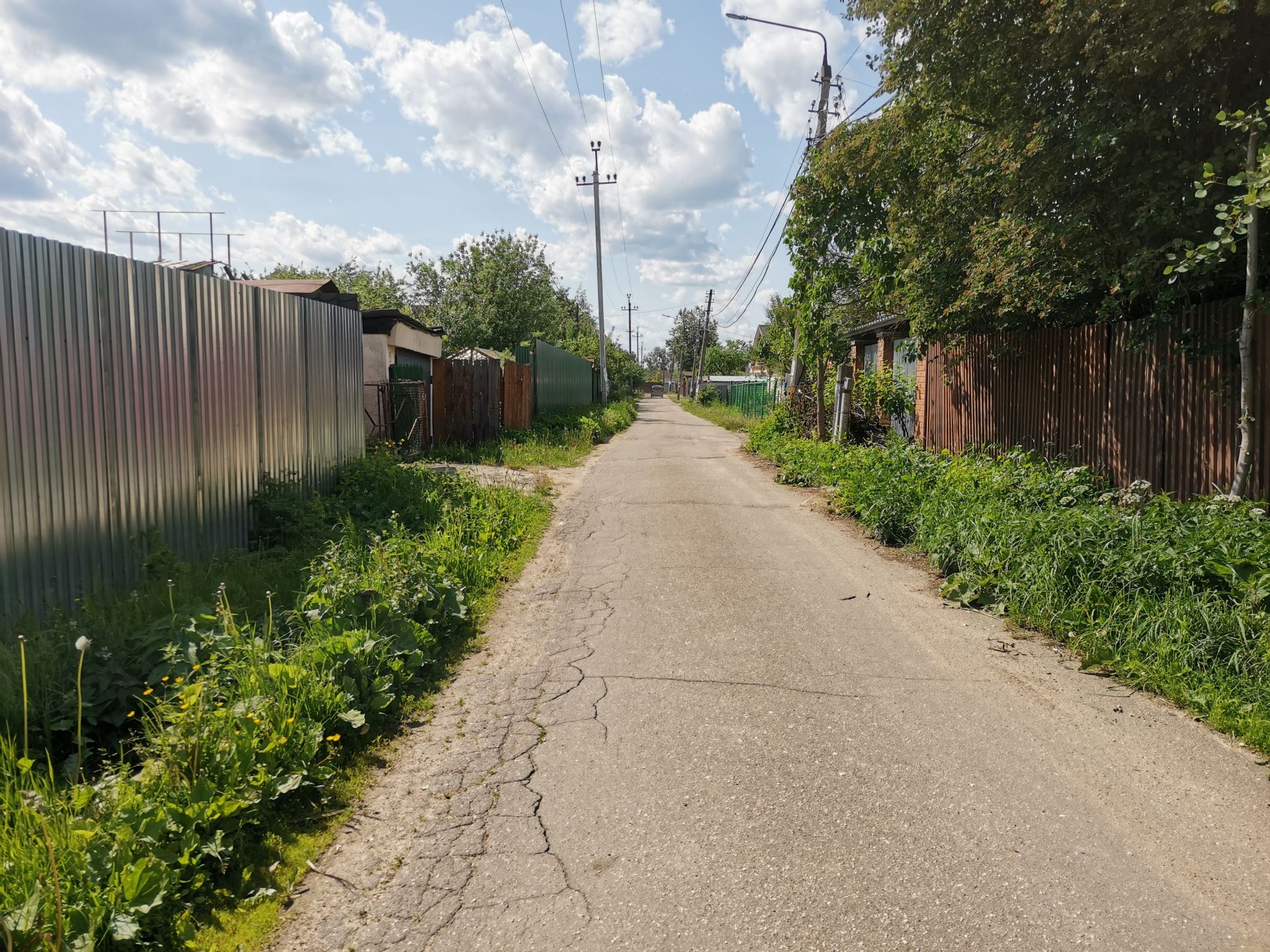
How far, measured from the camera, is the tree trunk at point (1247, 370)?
594 centimetres

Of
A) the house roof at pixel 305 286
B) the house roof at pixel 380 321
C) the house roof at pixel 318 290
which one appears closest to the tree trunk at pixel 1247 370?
the house roof at pixel 318 290

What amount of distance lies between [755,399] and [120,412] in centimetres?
3020

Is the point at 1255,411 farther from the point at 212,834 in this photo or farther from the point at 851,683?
the point at 212,834

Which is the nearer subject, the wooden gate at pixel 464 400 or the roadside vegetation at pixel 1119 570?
the roadside vegetation at pixel 1119 570

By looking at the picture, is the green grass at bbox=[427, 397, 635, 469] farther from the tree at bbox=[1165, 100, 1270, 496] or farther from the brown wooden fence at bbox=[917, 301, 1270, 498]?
the tree at bbox=[1165, 100, 1270, 496]

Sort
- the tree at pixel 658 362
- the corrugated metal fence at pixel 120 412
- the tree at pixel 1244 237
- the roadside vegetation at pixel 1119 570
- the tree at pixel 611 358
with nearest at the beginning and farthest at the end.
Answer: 1. the roadside vegetation at pixel 1119 570
2. the corrugated metal fence at pixel 120 412
3. the tree at pixel 1244 237
4. the tree at pixel 611 358
5. the tree at pixel 658 362

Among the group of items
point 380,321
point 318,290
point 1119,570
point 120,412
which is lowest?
point 1119,570

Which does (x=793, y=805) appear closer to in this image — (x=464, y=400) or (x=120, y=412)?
(x=120, y=412)

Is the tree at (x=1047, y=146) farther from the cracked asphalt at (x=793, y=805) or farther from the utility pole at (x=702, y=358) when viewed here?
the utility pole at (x=702, y=358)

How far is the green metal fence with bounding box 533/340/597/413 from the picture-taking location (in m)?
23.5

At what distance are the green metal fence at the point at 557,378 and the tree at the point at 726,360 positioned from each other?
5868cm

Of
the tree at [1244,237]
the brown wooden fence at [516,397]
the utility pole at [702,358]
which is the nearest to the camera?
the tree at [1244,237]

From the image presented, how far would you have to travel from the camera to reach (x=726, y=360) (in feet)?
305

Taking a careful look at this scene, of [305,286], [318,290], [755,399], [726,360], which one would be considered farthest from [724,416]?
[726,360]
